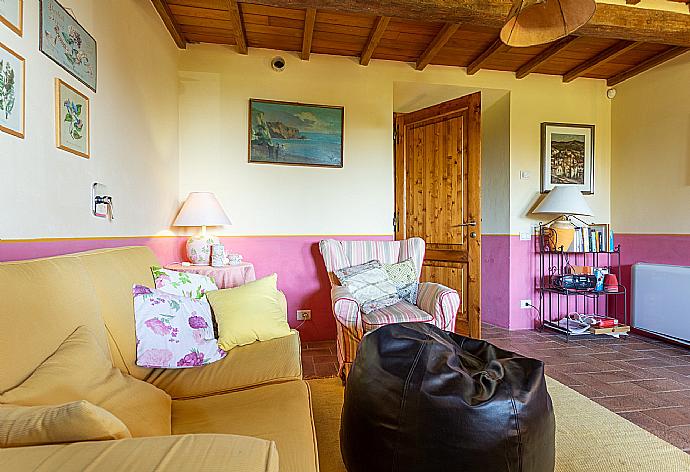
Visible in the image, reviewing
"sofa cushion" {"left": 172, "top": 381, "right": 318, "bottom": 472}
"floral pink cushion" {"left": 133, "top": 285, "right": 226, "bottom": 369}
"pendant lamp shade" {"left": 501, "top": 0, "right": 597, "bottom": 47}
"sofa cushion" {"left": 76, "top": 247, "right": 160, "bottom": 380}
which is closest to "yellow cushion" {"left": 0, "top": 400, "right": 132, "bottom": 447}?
"sofa cushion" {"left": 172, "top": 381, "right": 318, "bottom": 472}

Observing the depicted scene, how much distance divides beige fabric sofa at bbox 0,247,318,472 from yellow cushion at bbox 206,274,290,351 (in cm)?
7

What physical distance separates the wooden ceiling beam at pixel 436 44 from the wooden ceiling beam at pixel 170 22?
6.95 ft

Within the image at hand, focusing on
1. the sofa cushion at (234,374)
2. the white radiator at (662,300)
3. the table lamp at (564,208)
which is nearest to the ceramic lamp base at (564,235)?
the table lamp at (564,208)

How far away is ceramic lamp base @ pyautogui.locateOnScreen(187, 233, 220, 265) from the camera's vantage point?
3.22m

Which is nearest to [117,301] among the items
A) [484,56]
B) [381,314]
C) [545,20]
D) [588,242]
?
[381,314]

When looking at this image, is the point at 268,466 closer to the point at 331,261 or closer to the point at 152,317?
the point at 152,317

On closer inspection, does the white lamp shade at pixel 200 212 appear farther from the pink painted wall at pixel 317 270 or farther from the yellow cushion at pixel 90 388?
the yellow cushion at pixel 90 388

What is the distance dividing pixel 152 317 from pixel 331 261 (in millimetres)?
1809

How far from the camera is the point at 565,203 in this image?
3.96 metres

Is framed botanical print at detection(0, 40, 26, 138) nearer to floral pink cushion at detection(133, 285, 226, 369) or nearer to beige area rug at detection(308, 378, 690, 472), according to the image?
floral pink cushion at detection(133, 285, 226, 369)

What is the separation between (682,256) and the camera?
3.72 meters

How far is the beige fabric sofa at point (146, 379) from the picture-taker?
0.66 m

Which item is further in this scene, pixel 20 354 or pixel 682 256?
pixel 682 256

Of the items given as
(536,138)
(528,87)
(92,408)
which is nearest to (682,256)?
(536,138)
